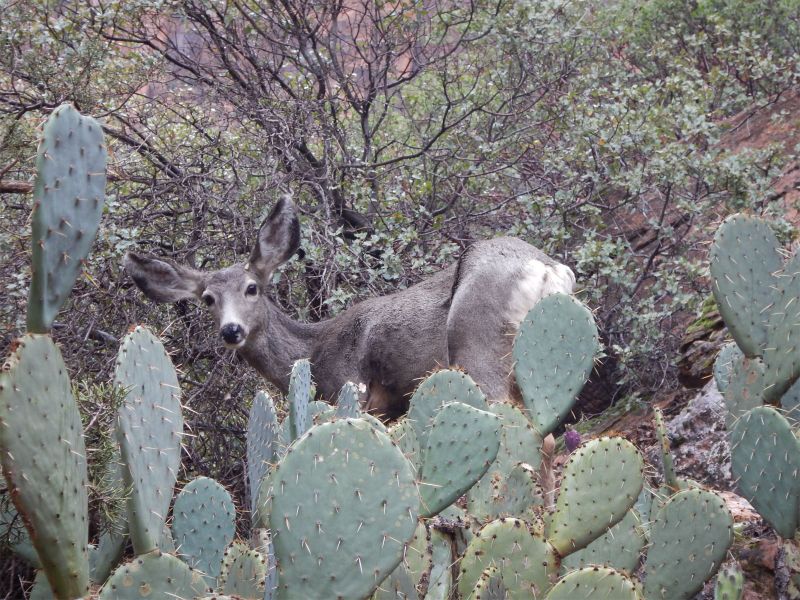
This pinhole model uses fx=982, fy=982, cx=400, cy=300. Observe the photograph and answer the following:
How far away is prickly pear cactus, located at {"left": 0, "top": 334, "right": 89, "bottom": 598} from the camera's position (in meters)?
2.04

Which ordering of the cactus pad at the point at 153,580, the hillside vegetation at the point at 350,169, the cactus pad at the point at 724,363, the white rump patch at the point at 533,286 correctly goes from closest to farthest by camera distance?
the cactus pad at the point at 153,580, the cactus pad at the point at 724,363, the white rump patch at the point at 533,286, the hillside vegetation at the point at 350,169

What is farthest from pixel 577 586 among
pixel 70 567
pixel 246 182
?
pixel 246 182

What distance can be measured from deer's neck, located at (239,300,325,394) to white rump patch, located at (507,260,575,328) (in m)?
1.64

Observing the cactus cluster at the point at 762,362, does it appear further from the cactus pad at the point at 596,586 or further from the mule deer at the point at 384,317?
the mule deer at the point at 384,317

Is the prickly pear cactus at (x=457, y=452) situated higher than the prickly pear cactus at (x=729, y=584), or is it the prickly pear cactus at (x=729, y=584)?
the prickly pear cactus at (x=457, y=452)

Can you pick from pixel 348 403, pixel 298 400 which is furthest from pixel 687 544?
pixel 298 400

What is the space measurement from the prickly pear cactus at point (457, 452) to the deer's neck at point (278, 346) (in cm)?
408

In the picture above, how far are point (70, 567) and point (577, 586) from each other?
133 cm

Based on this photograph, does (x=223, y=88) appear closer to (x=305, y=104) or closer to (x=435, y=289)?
(x=305, y=104)

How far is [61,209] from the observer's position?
2.15 m

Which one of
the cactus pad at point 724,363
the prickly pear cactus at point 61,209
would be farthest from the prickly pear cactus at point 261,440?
the cactus pad at point 724,363

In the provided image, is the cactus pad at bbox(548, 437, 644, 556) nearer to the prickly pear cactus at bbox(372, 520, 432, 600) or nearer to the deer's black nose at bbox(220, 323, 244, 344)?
the prickly pear cactus at bbox(372, 520, 432, 600)

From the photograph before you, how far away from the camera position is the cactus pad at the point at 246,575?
3.00m

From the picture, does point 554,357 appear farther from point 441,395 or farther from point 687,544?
point 687,544
